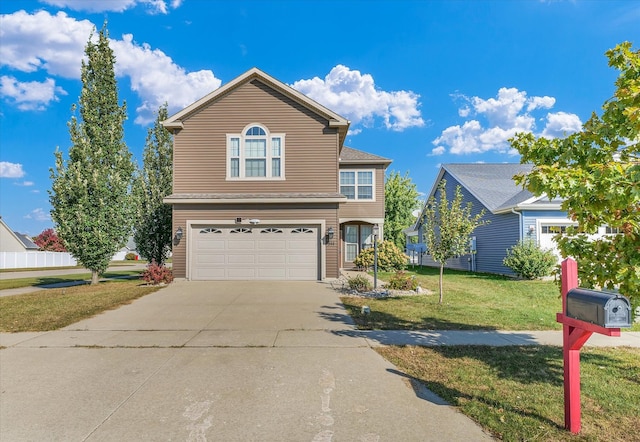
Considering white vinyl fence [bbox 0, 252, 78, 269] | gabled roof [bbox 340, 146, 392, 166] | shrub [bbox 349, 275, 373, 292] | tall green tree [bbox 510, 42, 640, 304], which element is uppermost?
gabled roof [bbox 340, 146, 392, 166]

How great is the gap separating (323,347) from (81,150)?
14.0m

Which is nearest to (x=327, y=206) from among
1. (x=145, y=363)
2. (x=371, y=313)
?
(x=371, y=313)

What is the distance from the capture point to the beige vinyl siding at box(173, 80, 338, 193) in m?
15.1

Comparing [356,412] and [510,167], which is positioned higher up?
[510,167]

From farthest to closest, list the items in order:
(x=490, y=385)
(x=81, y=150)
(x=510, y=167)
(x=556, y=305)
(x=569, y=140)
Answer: (x=510, y=167), (x=81, y=150), (x=556, y=305), (x=569, y=140), (x=490, y=385)

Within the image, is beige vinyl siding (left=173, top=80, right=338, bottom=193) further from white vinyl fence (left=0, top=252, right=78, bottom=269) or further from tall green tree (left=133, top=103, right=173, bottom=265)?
white vinyl fence (left=0, top=252, right=78, bottom=269)

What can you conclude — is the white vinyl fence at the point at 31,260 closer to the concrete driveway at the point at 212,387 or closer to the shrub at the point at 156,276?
the shrub at the point at 156,276

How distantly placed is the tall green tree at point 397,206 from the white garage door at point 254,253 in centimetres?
1712

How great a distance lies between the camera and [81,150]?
14.5 metres

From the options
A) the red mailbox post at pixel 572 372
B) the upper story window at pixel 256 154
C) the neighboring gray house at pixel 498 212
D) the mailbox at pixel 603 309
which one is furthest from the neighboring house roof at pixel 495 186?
the mailbox at pixel 603 309

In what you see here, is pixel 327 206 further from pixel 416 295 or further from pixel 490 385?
pixel 490 385

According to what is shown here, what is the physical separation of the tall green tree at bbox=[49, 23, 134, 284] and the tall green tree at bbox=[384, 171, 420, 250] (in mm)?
21145

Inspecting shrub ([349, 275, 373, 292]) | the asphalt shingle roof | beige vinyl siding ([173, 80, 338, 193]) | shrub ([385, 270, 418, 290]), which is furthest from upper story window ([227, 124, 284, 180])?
the asphalt shingle roof

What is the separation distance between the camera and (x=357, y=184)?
2019 centimetres
